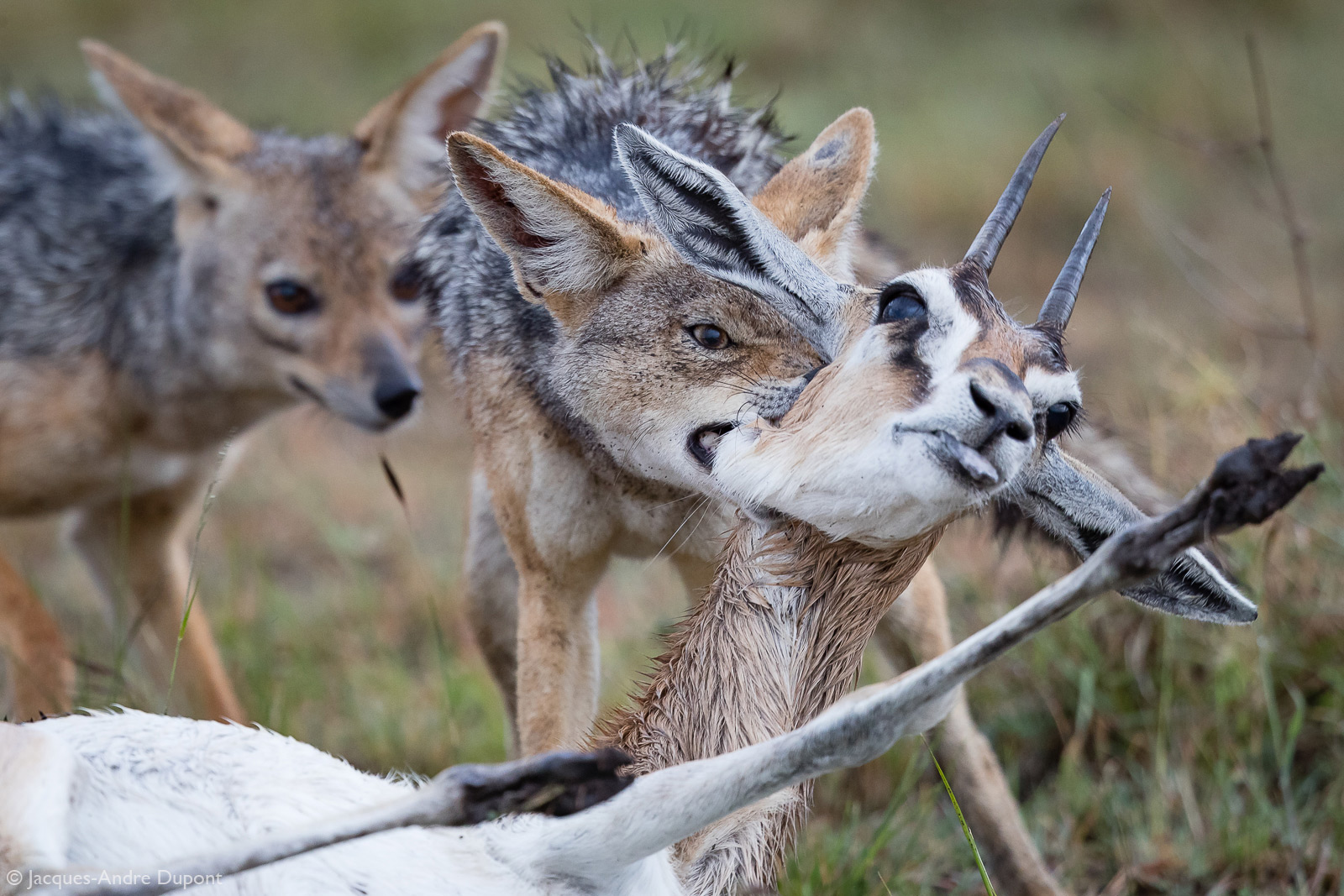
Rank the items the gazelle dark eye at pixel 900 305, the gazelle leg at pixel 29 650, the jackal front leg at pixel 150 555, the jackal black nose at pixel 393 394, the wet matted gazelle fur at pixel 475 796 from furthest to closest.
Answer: the jackal front leg at pixel 150 555 → the jackal black nose at pixel 393 394 → the gazelle leg at pixel 29 650 → the gazelle dark eye at pixel 900 305 → the wet matted gazelle fur at pixel 475 796

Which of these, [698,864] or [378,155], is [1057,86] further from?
[698,864]

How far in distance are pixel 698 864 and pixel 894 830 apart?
110cm

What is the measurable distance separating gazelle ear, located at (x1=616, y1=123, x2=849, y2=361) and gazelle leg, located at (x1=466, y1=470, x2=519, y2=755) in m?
1.72

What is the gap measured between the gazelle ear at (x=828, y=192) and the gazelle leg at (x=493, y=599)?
1.36 m

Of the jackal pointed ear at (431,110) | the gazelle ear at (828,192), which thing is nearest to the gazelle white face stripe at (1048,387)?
the gazelle ear at (828,192)

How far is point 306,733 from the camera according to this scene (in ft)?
14.2

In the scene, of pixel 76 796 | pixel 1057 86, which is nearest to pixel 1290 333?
pixel 76 796

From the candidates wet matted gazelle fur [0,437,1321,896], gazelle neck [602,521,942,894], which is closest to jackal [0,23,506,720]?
wet matted gazelle fur [0,437,1321,896]

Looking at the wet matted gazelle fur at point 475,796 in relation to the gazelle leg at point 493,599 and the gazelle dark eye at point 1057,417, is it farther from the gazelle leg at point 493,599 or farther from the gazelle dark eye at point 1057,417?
the gazelle leg at point 493,599

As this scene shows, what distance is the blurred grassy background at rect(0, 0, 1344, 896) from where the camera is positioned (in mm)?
3689

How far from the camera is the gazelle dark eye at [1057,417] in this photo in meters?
2.14

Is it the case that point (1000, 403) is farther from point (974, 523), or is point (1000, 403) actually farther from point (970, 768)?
point (974, 523)

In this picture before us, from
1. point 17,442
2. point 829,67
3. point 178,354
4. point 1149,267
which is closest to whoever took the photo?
point 17,442

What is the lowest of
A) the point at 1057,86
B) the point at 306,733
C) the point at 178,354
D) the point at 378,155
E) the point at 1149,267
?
the point at 306,733
